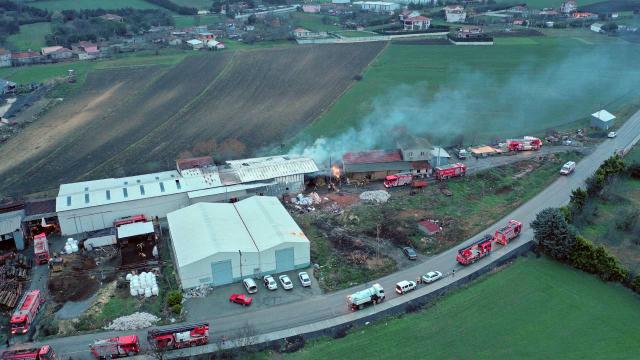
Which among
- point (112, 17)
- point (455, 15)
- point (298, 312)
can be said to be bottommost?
point (298, 312)

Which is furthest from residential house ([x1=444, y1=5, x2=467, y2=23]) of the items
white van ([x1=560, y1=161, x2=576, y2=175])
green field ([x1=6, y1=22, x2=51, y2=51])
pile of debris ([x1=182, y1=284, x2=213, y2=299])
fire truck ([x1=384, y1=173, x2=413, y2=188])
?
pile of debris ([x1=182, y1=284, x2=213, y2=299])

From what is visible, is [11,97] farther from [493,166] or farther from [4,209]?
[493,166]

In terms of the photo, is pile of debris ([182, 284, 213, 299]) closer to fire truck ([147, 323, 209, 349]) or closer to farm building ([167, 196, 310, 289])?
farm building ([167, 196, 310, 289])

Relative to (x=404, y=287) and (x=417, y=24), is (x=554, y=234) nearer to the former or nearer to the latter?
(x=404, y=287)

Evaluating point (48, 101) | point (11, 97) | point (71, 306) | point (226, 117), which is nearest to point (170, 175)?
point (71, 306)

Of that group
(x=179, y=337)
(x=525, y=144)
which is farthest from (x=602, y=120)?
(x=179, y=337)
